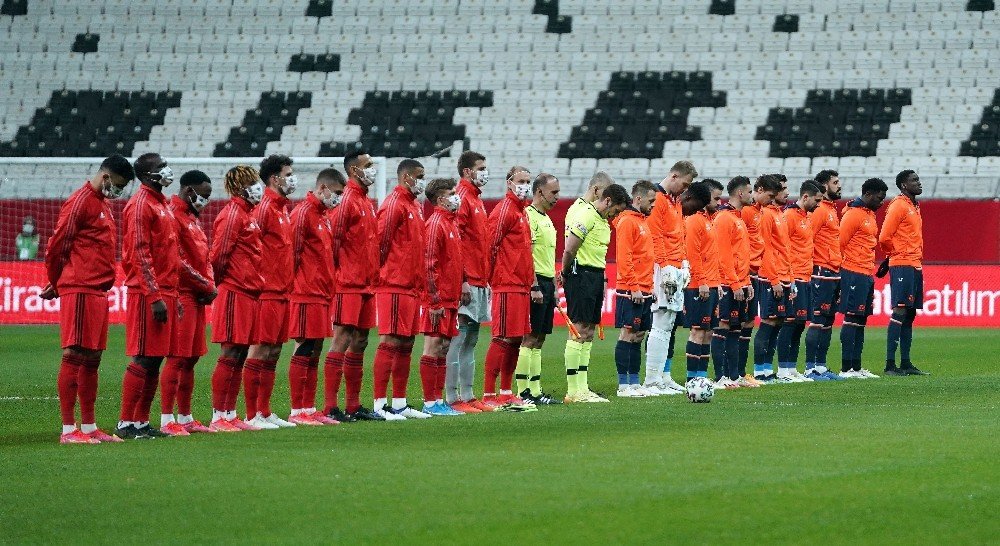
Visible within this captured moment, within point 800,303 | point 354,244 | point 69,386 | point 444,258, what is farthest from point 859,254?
point 69,386

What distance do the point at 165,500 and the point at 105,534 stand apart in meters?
0.90

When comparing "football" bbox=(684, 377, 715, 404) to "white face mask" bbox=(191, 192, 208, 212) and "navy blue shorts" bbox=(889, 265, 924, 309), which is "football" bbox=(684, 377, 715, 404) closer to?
"white face mask" bbox=(191, 192, 208, 212)

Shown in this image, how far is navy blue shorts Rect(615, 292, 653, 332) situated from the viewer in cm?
1479

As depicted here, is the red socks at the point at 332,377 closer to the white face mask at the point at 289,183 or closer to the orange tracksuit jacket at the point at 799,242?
the white face mask at the point at 289,183

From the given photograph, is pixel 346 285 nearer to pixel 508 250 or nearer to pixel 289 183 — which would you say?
pixel 289 183

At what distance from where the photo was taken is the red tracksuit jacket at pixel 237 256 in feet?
38.1

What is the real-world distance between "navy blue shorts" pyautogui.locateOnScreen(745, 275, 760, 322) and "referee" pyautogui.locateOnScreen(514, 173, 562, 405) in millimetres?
2937

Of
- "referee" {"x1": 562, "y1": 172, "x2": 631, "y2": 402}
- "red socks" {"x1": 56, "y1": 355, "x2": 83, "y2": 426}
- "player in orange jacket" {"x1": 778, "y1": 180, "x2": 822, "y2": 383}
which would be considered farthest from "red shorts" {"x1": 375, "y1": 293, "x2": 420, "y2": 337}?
"player in orange jacket" {"x1": 778, "y1": 180, "x2": 822, "y2": 383}

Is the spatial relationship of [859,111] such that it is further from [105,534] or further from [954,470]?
[105,534]

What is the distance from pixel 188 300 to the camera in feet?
37.4

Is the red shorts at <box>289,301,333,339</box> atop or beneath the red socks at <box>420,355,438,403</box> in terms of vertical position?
atop

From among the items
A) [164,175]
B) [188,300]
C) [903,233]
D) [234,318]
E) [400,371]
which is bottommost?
[400,371]

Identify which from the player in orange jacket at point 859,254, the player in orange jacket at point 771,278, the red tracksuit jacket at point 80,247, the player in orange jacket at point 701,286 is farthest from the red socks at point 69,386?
the player in orange jacket at point 859,254

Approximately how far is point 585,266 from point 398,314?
251 cm
